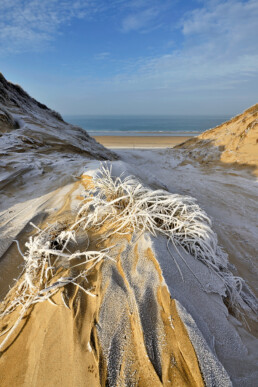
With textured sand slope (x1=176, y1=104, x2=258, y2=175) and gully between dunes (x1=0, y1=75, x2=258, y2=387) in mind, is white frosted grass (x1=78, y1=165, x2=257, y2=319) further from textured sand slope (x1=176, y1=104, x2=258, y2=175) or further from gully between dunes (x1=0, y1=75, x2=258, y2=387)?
textured sand slope (x1=176, y1=104, x2=258, y2=175)

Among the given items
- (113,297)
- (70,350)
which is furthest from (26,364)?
(113,297)

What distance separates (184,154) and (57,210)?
6.37m

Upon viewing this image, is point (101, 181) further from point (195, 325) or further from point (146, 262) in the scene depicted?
point (195, 325)

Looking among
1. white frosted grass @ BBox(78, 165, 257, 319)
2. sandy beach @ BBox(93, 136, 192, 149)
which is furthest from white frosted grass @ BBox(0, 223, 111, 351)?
sandy beach @ BBox(93, 136, 192, 149)

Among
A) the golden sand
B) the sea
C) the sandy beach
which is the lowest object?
the golden sand

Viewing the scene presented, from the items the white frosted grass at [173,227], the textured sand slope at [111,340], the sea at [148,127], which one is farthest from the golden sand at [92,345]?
the sea at [148,127]

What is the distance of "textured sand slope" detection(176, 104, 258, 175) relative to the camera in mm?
5418

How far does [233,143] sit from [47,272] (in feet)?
21.4

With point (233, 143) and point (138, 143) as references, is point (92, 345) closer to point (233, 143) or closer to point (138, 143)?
point (233, 143)

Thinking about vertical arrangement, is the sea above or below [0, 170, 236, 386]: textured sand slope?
above

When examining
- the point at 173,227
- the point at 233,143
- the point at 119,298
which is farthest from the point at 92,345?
the point at 233,143

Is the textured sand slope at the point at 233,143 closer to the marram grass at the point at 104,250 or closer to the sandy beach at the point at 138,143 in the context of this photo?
the marram grass at the point at 104,250

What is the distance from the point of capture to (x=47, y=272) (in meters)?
1.12

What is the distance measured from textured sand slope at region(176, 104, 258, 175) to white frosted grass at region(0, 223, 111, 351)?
4901 millimetres
